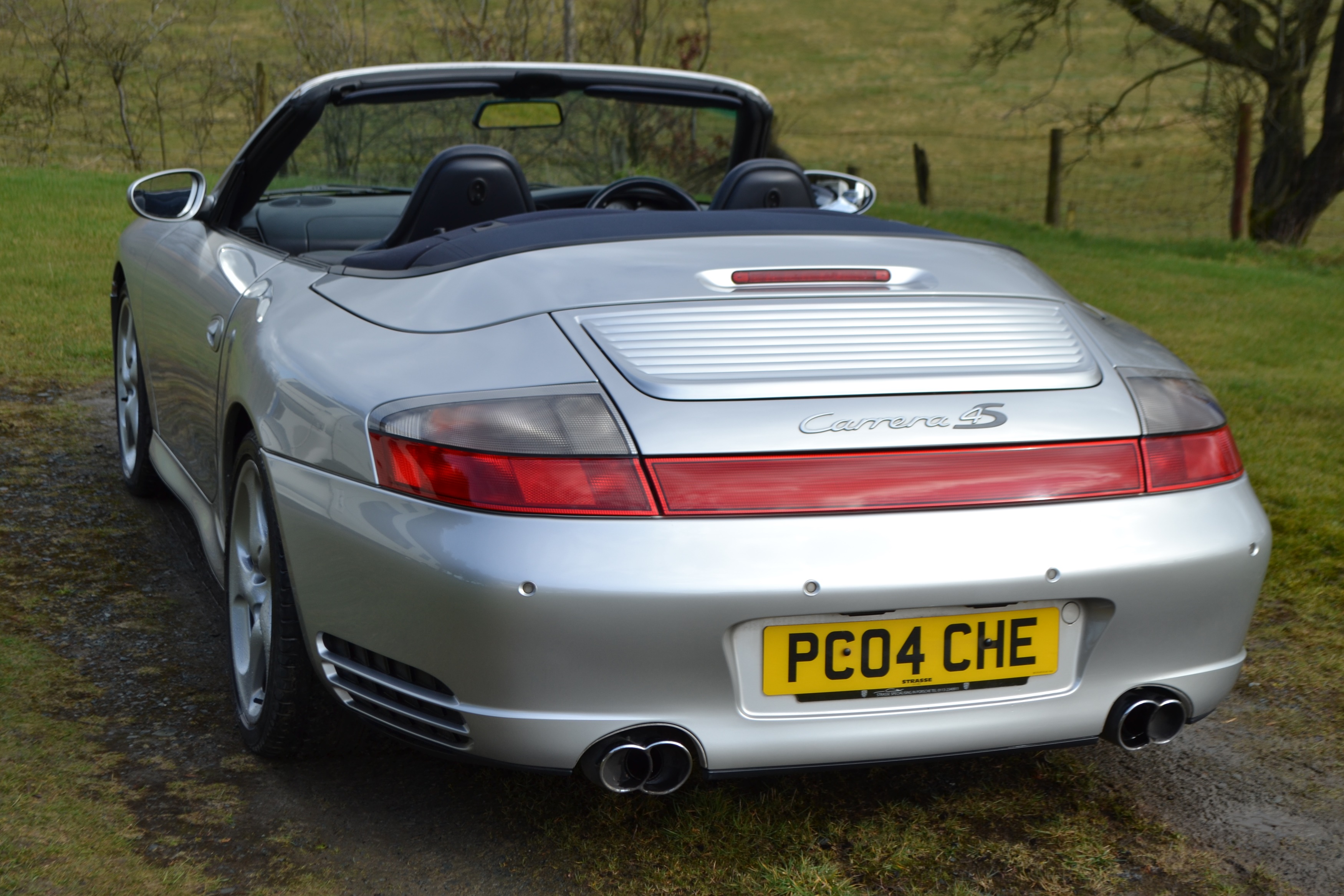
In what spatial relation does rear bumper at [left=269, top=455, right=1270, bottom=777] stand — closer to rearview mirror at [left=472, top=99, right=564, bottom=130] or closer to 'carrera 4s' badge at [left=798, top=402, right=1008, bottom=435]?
'carrera 4s' badge at [left=798, top=402, right=1008, bottom=435]

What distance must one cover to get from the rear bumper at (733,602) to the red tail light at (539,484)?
0.02 meters

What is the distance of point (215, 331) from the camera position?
3129mm

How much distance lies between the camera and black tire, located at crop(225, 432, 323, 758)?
2.47m

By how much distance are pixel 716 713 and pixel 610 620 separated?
0.26 metres

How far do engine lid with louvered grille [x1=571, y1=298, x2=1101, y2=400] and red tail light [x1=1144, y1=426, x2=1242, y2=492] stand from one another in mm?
168

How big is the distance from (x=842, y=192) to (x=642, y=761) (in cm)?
307

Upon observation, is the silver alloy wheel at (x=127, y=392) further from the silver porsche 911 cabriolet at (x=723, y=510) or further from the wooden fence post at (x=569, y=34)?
the wooden fence post at (x=569, y=34)

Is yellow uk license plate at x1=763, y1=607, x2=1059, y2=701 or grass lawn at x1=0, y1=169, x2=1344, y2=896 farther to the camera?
grass lawn at x1=0, y1=169, x2=1344, y2=896

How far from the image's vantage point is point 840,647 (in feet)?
6.91

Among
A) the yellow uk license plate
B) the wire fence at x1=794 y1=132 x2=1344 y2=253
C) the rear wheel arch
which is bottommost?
the wire fence at x1=794 y1=132 x2=1344 y2=253

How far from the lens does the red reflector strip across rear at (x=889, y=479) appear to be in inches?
80.5

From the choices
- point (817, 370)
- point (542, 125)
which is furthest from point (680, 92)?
point (817, 370)

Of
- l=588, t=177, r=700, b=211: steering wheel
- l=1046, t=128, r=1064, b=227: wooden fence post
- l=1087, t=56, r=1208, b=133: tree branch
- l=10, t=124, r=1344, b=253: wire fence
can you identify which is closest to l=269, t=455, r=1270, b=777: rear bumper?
l=588, t=177, r=700, b=211: steering wheel

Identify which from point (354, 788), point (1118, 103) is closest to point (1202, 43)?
point (1118, 103)
